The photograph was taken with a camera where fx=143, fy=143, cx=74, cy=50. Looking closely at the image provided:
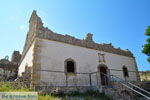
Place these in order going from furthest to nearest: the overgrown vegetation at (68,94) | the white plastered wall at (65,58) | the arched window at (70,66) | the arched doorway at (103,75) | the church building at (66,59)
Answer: the arched doorway at (103,75) < the arched window at (70,66) < the white plastered wall at (65,58) < the church building at (66,59) < the overgrown vegetation at (68,94)

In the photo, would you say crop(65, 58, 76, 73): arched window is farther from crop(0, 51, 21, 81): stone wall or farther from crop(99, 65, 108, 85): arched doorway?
crop(0, 51, 21, 81): stone wall

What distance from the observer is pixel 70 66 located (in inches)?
532

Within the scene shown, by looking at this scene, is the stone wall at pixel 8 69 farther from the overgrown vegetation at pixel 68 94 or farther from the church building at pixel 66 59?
the overgrown vegetation at pixel 68 94

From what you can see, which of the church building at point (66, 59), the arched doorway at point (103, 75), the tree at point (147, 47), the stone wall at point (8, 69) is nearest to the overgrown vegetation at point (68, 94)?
the church building at point (66, 59)

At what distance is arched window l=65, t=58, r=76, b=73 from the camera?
13202 mm

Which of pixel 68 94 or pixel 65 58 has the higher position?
pixel 65 58

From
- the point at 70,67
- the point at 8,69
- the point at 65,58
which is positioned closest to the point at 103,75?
the point at 70,67

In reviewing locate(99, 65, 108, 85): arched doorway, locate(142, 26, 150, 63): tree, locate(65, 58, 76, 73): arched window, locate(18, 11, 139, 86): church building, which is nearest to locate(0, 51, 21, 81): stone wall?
locate(18, 11, 139, 86): church building

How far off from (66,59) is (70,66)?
2.60 ft

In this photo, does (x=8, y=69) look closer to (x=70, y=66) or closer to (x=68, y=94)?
(x=70, y=66)

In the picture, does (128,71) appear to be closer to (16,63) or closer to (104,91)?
(104,91)

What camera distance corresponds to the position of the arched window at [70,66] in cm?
1320

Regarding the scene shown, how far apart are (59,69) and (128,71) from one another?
9.97 metres

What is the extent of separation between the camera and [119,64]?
17.6 m
